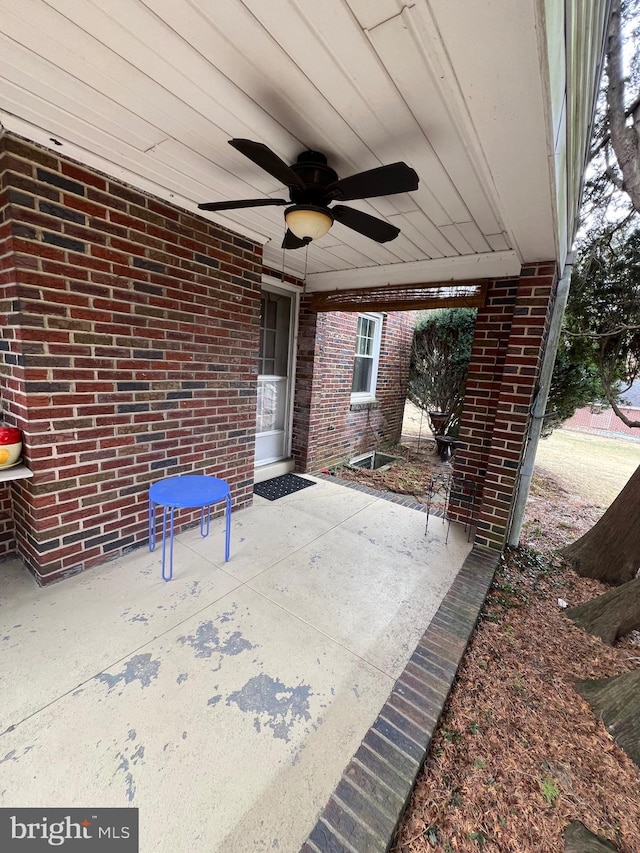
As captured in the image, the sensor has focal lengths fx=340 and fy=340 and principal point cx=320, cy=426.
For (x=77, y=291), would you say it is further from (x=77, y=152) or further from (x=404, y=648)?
(x=404, y=648)

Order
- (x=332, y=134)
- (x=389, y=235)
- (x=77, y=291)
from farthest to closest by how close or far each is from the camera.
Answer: (x=77, y=291)
(x=389, y=235)
(x=332, y=134)

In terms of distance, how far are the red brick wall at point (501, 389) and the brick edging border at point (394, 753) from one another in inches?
45.8

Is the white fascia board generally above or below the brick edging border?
above

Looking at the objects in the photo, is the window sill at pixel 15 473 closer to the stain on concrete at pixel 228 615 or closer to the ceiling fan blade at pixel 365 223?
the stain on concrete at pixel 228 615

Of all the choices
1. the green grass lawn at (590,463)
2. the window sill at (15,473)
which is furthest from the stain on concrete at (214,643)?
the green grass lawn at (590,463)

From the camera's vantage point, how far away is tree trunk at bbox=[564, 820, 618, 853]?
1.09 meters

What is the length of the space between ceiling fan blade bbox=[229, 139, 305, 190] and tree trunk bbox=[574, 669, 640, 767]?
8.94 ft

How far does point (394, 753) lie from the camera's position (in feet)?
4.33

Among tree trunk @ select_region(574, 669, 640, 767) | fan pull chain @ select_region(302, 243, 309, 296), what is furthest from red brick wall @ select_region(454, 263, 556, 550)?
fan pull chain @ select_region(302, 243, 309, 296)

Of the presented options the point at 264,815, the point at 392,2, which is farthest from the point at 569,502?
the point at 392,2

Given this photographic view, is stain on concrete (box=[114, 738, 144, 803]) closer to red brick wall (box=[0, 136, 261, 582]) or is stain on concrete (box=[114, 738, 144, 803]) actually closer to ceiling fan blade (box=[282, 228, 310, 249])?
red brick wall (box=[0, 136, 261, 582])

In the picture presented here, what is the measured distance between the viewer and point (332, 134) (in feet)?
5.00

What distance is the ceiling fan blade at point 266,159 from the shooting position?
1.27 m

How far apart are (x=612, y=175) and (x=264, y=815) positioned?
506 centimetres
